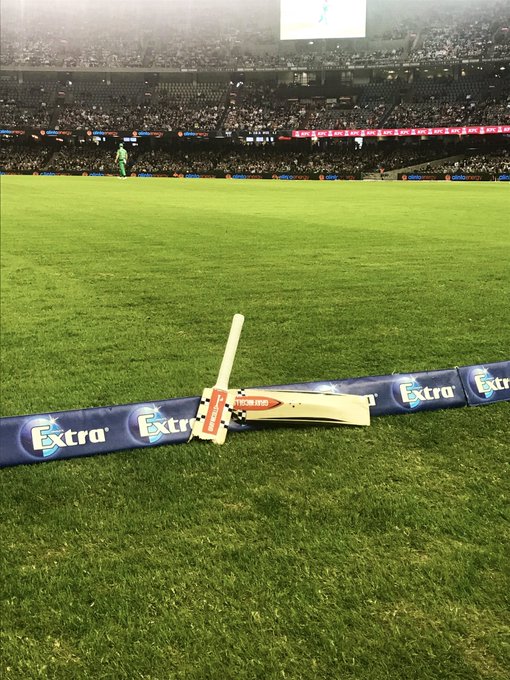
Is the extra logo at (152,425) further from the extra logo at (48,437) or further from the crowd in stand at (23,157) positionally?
the crowd in stand at (23,157)

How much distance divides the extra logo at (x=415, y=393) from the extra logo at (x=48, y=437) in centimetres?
211

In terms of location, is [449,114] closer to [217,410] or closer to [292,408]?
[292,408]

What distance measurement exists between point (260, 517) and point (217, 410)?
972 mm

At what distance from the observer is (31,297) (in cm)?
725

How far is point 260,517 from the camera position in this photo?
2809 millimetres

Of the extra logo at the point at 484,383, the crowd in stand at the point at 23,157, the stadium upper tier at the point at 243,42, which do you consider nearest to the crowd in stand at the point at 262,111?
the stadium upper tier at the point at 243,42

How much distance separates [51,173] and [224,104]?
2558cm

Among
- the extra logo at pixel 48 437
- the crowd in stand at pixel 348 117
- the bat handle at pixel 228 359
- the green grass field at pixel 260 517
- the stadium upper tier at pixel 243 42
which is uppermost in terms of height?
the stadium upper tier at pixel 243 42

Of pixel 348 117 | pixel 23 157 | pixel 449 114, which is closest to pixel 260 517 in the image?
pixel 449 114

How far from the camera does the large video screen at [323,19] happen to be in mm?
59719

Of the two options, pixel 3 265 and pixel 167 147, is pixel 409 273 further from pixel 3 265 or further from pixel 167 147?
pixel 167 147

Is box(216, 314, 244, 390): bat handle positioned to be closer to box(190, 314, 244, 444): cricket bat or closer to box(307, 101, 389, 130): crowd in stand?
box(190, 314, 244, 444): cricket bat

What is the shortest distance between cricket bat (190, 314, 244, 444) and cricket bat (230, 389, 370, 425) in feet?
0.30

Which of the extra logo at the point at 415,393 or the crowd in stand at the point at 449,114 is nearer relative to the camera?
the extra logo at the point at 415,393
